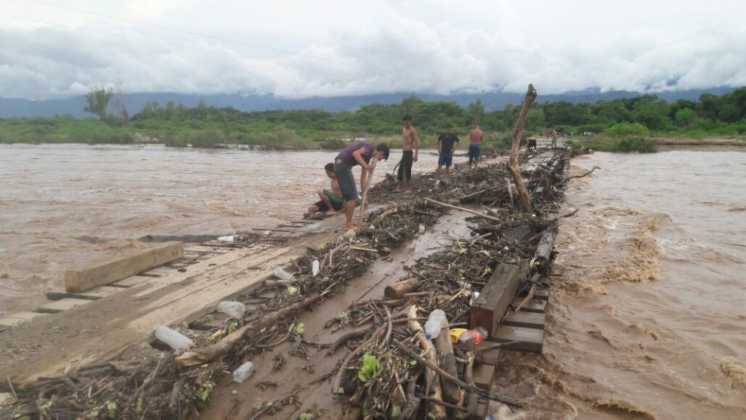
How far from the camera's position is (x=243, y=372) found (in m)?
2.97

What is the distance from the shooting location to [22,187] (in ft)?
53.6

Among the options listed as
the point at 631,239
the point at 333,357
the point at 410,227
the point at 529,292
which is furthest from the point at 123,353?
the point at 631,239

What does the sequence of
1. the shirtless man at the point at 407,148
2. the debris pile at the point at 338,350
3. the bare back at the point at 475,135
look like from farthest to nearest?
1. the bare back at the point at 475,135
2. the shirtless man at the point at 407,148
3. the debris pile at the point at 338,350

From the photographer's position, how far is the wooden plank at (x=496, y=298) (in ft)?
11.4

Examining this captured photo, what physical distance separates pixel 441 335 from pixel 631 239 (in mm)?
7253

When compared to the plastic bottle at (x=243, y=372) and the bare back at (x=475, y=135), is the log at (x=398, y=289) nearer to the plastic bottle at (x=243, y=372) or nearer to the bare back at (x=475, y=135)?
the plastic bottle at (x=243, y=372)

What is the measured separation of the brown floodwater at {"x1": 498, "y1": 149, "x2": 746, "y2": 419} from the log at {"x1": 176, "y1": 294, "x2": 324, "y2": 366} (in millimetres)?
1742

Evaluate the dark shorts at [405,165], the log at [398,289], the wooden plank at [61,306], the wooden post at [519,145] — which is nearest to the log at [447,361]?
the log at [398,289]

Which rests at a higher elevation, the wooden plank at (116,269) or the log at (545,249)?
the log at (545,249)

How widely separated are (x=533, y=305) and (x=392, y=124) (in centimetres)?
5535

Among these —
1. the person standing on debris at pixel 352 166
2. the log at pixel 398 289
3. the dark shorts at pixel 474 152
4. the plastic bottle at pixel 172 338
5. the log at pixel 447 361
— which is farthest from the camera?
the dark shorts at pixel 474 152

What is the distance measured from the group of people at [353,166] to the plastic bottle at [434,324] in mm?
3969

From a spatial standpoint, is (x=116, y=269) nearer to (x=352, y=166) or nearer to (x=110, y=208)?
(x=352, y=166)

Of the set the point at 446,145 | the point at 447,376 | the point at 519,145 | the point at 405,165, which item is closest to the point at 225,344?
the point at 447,376
